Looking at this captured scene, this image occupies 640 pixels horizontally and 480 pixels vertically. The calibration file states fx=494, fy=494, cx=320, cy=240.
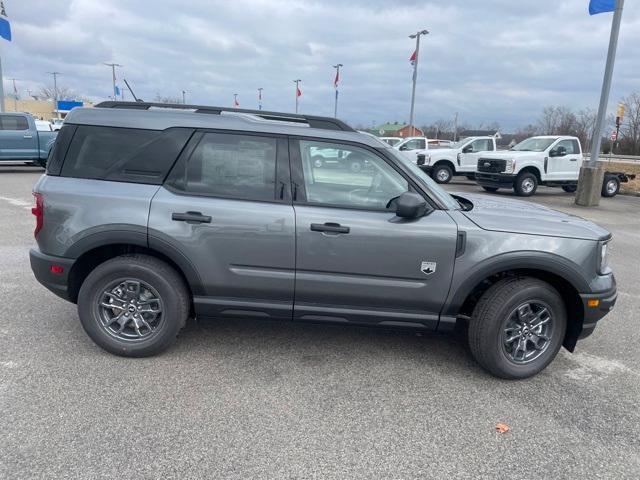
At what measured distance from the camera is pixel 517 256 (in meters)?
3.50

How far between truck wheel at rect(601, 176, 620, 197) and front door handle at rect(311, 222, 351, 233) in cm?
1737

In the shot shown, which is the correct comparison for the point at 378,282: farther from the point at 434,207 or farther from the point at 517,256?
the point at 517,256

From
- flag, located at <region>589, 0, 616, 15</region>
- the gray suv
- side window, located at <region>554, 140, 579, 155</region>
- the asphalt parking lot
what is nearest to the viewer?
the asphalt parking lot

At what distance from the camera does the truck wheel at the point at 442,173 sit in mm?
19734

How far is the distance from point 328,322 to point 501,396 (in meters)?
1.33

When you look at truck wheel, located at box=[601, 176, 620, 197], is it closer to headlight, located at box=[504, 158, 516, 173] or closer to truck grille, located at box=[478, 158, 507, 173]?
headlight, located at box=[504, 158, 516, 173]

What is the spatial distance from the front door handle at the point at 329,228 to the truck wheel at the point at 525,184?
47.7 ft

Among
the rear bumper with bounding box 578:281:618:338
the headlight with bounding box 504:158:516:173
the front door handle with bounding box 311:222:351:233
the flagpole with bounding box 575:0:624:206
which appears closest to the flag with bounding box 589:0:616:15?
the flagpole with bounding box 575:0:624:206

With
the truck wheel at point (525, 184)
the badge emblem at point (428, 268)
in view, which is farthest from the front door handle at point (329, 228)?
the truck wheel at point (525, 184)

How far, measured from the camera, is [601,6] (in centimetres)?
1261

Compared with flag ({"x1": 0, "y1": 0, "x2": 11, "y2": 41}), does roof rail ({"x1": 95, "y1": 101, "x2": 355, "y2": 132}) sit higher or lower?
lower

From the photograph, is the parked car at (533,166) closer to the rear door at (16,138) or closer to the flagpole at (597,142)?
the flagpole at (597,142)

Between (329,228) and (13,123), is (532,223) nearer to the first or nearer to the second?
(329,228)

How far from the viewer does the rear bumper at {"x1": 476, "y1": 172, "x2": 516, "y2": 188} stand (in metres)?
16.4
